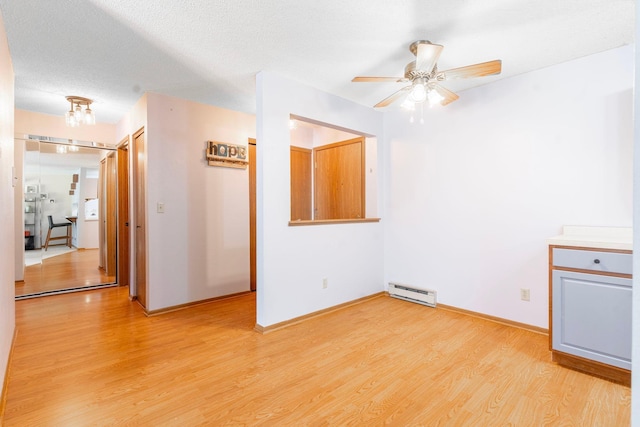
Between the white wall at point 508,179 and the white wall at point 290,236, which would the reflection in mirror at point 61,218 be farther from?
the white wall at point 508,179

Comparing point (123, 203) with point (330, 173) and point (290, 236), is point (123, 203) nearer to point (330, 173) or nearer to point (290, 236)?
point (290, 236)

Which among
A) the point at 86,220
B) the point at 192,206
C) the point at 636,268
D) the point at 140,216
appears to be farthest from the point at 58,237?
the point at 636,268

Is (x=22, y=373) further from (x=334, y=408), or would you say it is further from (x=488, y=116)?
(x=488, y=116)

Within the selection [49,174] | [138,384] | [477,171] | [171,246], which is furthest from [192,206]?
[477,171]

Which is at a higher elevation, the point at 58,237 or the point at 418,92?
the point at 418,92

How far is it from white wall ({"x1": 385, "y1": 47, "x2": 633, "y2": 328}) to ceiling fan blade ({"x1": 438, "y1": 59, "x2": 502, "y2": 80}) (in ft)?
3.39

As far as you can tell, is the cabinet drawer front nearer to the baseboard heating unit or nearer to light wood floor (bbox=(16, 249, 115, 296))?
the baseboard heating unit

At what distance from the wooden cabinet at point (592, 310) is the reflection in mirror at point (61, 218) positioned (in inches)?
209

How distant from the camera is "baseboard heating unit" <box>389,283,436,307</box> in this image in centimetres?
339

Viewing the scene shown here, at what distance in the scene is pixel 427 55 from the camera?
6.52 feet

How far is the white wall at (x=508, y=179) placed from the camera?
2371 millimetres

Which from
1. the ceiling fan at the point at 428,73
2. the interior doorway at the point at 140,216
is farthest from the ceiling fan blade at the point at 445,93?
the interior doorway at the point at 140,216

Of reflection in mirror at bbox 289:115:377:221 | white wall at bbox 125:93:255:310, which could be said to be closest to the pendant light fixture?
white wall at bbox 125:93:255:310

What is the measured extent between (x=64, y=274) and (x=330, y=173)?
4216mm
